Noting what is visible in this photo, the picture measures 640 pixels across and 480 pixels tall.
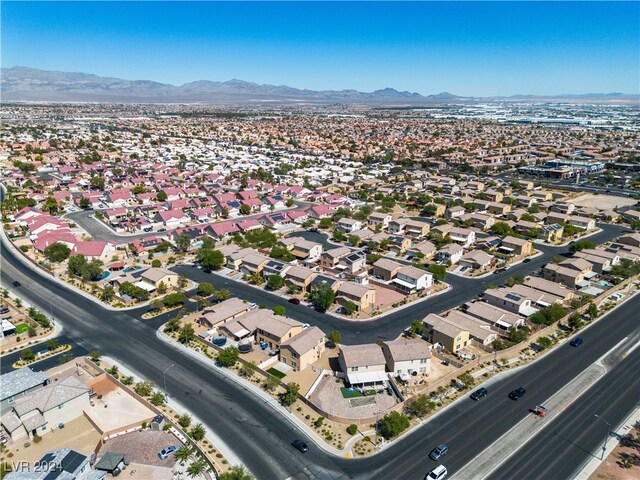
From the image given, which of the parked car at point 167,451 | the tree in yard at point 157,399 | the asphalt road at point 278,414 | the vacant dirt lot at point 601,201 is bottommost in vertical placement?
the asphalt road at point 278,414

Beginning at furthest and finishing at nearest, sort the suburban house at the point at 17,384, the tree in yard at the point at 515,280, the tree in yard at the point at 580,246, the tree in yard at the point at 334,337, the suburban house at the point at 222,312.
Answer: the tree in yard at the point at 580,246 → the tree in yard at the point at 515,280 → the suburban house at the point at 222,312 → the tree in yard at the point at 334,337 → the suburban house at the point at 17,384

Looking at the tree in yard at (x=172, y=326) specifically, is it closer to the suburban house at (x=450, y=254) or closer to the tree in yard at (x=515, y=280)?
the suburban house at (x=450, y=254)

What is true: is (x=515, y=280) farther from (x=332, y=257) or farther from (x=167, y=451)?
(x=167, y=451)

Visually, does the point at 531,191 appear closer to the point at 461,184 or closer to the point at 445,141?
the point at 461,184

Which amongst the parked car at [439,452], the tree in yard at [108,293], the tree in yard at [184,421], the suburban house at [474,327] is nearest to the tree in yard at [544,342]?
the suburban house at [474,327]

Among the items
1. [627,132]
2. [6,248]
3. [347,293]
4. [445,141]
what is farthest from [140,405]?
[627,132]

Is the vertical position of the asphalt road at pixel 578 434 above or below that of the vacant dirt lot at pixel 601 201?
below

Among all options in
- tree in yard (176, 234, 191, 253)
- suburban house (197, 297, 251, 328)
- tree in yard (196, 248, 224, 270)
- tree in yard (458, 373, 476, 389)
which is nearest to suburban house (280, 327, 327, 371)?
suburban house (197, 297, 251, 328)
